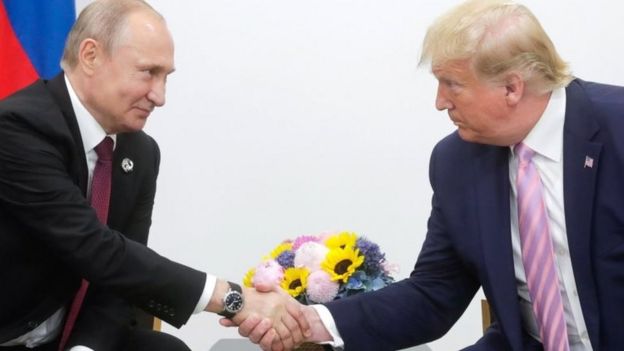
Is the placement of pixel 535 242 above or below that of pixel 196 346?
above

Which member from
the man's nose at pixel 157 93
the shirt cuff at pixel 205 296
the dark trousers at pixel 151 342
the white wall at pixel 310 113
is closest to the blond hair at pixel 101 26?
the man's nose at pixel 157 93

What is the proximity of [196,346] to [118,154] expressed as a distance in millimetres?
1766

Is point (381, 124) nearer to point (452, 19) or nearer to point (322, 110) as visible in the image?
point (322, 110)

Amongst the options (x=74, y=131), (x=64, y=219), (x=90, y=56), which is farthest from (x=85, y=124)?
(x=64, y=219)

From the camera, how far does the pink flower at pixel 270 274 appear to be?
2.72m

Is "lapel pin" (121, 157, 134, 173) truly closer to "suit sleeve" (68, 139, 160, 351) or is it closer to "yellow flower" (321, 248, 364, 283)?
"suit sleeve" (68, 139, 160, 351)

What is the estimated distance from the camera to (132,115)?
8.45 feet

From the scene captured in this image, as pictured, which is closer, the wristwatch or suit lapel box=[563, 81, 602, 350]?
suit lapel box=[563, 81, 602, 350]

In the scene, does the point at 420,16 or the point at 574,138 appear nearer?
the point at 574,138

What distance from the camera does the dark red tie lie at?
8.45 feet

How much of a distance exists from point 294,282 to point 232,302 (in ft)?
0.67

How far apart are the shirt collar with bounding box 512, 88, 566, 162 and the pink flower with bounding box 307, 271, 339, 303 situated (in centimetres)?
70

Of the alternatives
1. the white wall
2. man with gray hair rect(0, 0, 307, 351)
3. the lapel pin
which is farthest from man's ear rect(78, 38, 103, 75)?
the white wall

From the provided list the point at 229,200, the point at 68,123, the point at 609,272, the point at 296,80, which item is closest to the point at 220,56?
the point at 296,80
